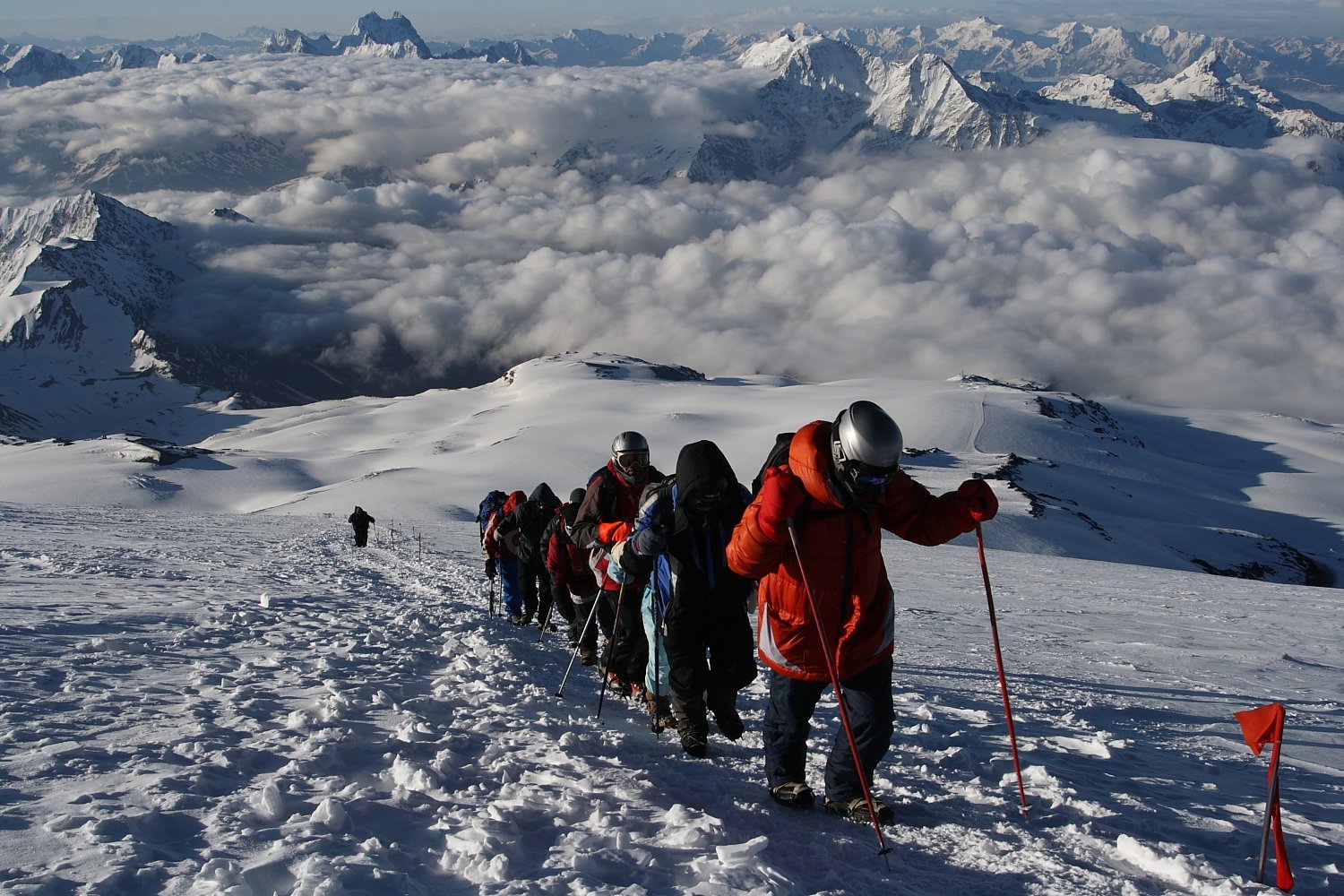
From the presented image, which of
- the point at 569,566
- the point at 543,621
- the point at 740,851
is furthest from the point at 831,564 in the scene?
the point at 543,621

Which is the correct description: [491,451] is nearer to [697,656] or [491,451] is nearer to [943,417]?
[943,417]

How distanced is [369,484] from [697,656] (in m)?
74.9

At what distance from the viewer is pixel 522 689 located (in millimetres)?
7516

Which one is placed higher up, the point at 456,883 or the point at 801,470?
the point at 801,470

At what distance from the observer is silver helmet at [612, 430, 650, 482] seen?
24.2 feet

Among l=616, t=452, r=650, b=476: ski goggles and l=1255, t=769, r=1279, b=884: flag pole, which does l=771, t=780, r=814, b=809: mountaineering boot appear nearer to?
l=1255, t=769, r=1279, b=884: flag pole

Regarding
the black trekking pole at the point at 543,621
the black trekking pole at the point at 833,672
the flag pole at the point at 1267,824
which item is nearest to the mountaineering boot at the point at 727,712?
the black trekking pole at the point at 833,672

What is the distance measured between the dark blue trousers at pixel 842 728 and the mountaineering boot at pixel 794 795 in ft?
0.12

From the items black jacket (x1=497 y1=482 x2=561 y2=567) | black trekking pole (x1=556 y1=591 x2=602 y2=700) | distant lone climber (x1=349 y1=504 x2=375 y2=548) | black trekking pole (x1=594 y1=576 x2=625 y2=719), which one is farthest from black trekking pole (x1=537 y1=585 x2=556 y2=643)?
distant lone climber (x1=349 y1=504 x2=375 y2=548)

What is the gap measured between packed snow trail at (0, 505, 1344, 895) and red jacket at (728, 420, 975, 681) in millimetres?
988

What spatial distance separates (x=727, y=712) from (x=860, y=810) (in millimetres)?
1435

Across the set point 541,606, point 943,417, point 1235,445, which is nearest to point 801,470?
point 541,606

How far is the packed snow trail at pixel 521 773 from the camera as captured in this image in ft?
12.7

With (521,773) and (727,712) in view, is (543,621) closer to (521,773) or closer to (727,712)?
(727,712)
